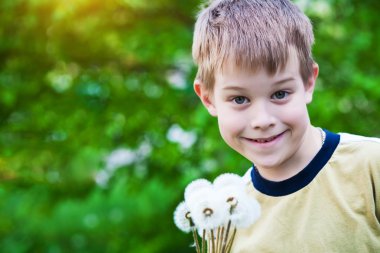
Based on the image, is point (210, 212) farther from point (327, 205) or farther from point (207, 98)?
point (207, 98)

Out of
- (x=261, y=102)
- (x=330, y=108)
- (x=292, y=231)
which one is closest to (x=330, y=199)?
(x=292, y=231)

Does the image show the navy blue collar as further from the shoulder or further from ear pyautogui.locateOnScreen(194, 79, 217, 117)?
ear pyautogui.locateOnScreen(194, 79, 217, 117)

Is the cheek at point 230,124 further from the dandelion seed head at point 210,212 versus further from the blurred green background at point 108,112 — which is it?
the blurred green background at point 108,112

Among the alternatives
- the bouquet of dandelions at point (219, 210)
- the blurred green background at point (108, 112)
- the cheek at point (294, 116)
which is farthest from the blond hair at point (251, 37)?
the blurred green background at point (108, 112)

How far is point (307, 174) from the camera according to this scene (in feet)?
6.13

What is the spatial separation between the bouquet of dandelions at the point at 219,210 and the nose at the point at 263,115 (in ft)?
0.55

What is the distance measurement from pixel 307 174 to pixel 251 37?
0.44 meters

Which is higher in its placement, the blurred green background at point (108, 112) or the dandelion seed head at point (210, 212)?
the blurred green background at point (108, 112)

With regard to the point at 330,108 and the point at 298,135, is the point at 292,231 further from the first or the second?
the point at 330,108

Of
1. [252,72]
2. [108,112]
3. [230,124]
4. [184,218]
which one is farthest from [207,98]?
[108,112]

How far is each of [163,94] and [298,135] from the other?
3097 millimetres

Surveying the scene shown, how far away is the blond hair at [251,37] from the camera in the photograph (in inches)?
68.3

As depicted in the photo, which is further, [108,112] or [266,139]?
[108,112]

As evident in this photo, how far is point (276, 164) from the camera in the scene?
183 centimetres
